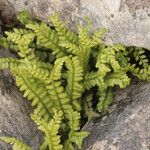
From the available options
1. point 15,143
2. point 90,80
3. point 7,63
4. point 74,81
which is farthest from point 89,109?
point 15,143

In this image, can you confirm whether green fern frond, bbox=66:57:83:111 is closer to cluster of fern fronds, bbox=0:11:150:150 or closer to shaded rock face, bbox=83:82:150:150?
cluster of fern fronds, bbox=0:11:150:150

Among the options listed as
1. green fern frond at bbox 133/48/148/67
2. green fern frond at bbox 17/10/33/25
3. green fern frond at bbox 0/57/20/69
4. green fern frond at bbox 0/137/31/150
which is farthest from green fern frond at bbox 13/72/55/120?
green fern frond at bbox 133/48/148/67

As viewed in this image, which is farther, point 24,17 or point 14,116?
point 24,17

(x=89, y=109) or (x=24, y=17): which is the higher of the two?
(x=24, y=17)

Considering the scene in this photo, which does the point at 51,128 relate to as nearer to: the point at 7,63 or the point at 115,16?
the point at 7,63

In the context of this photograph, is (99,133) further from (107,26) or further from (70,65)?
(107,26)

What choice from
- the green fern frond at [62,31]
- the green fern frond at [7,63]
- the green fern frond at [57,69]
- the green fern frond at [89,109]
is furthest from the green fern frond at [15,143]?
the green fern frond at [62,31]
